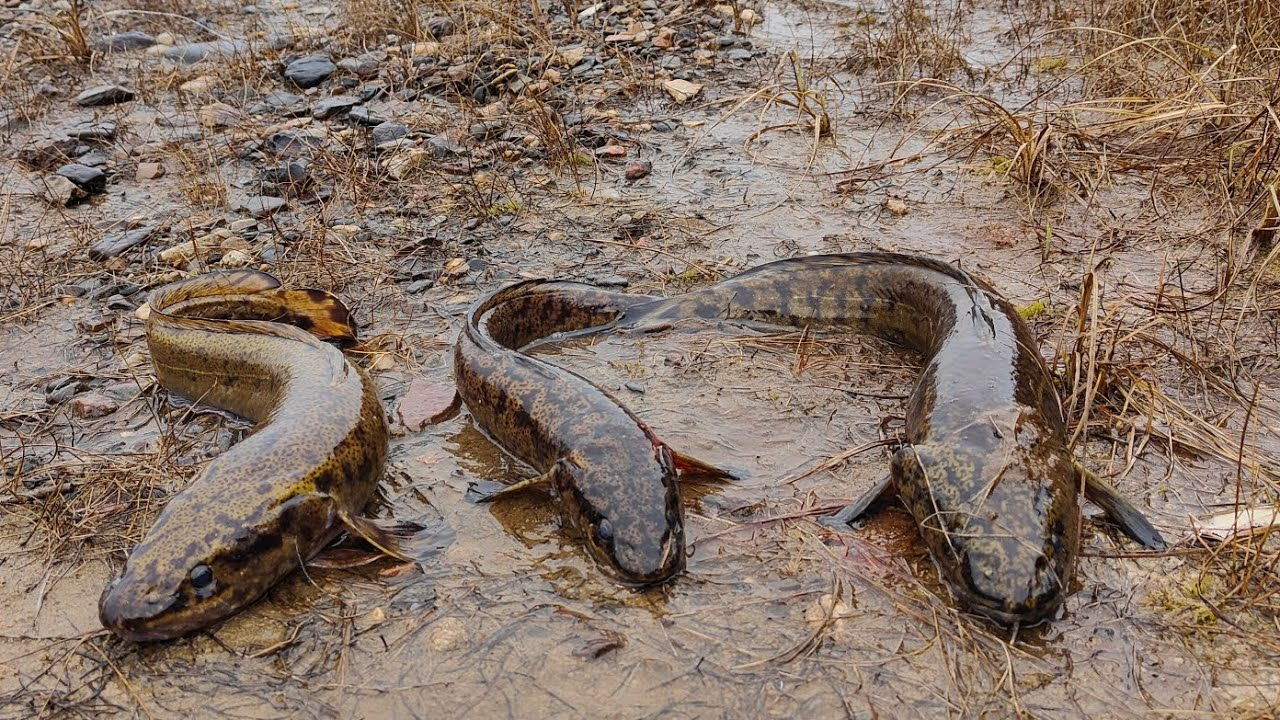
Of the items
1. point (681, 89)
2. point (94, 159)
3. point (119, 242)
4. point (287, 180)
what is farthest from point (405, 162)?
point (94, 159)

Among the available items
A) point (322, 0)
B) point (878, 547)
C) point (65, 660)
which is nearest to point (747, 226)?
point (878, 547)

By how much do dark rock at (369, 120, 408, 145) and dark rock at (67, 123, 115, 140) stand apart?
233 cm

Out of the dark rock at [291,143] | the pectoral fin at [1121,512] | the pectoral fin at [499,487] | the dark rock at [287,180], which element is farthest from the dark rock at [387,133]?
the pectoral fin at [1121,512]

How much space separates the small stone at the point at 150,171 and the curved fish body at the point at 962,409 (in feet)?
13.9

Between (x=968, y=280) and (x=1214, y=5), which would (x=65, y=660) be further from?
(x=1214, y=5)

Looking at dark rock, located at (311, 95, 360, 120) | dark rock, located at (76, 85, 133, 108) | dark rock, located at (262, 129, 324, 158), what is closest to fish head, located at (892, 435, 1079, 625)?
dark rock, located at (262, 129, 324, 158)

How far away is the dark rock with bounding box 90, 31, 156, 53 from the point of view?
10016mm

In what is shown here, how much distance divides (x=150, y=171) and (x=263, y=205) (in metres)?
1.44

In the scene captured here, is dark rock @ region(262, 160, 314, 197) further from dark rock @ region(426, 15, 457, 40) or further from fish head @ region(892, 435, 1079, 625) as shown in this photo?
fish head @ region(892, 435, 1079, 625)

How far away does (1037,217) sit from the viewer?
5980mm

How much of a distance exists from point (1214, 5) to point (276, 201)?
22.1 feet

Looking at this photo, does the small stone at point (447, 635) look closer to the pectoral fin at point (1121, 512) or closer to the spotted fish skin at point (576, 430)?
the spotted fish skin at point (576, 430)

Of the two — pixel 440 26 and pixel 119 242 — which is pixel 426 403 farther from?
pixel 440 26

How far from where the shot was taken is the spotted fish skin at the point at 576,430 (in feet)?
11.2
